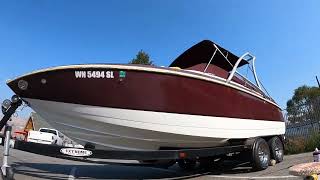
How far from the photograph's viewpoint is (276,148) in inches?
432

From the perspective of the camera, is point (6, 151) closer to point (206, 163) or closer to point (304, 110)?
point (206, 163)

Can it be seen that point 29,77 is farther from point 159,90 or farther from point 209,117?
point 209,117

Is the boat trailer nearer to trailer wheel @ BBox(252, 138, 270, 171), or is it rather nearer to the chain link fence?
trailer wheel @ BBox(252, 138, 270, 171)

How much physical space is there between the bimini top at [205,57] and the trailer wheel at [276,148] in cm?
219

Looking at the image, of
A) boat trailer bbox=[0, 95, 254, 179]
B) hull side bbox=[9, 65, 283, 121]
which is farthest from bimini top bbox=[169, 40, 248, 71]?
boat trailer bbox=[0, 95, 254, 179]

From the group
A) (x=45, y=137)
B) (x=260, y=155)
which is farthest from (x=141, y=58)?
(x=260, y=155)

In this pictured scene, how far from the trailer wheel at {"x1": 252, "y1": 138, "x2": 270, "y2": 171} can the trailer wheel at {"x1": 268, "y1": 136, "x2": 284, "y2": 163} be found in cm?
52

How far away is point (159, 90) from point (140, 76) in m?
0.47

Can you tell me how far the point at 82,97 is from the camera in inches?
299

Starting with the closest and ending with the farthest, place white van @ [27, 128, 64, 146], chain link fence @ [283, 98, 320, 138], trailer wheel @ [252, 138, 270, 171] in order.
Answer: trailer wheel @ [252, 138, 270, 171], chain link fence @ [283, 98, 320, 138], white van @ [27, 128, 64, 146]

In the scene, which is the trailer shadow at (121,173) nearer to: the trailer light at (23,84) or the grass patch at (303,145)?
the trailer light at (23,84)

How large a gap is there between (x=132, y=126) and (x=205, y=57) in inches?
131

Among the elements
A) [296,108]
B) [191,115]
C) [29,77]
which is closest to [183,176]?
[191,115]

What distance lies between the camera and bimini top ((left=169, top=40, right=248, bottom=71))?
10.1 metres
